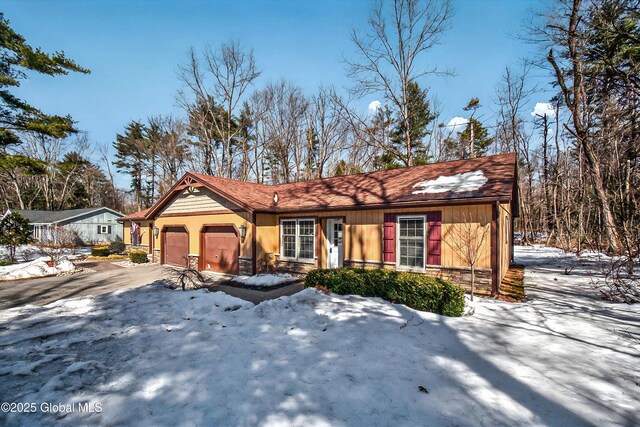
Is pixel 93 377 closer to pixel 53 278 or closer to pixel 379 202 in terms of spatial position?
pixel 379 202

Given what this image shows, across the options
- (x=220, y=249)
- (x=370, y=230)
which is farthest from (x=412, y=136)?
(x=220, y=249)

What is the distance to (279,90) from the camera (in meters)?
25.5

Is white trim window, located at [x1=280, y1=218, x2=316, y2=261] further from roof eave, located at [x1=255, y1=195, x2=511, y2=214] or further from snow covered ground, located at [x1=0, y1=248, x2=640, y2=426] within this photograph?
snow covered ground, located at [x1=0, y1=248, x2=640, y2=426]

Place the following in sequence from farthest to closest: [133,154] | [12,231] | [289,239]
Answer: [133,154], [12,231], [289,239]

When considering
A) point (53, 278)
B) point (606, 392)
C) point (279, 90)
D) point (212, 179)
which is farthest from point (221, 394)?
point (279, 90)

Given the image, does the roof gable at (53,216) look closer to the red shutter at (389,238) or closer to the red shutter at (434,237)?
the red shutter at (389,238)

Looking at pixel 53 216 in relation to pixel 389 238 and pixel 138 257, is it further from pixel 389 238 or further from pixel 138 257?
pixel 389 238

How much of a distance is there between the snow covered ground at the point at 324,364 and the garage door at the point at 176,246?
722 centimetres

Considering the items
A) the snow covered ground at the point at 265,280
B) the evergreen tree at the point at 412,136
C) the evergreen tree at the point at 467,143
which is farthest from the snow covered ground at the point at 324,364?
the evergreen tree at the point at 467,143

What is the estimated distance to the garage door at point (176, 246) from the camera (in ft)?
46.4

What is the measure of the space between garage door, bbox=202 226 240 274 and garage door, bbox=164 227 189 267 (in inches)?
56.2

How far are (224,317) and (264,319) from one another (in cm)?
97

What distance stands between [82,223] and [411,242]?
32355mm

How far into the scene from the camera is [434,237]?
863cm
